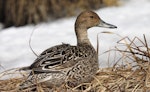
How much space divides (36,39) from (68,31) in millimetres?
445

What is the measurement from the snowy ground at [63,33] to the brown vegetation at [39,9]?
16cm

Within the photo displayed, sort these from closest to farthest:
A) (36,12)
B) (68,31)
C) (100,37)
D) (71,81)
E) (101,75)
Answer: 1. (71,81)
2. (101,75)
3. (100,37)
4. (68,31)
5. (36,12)

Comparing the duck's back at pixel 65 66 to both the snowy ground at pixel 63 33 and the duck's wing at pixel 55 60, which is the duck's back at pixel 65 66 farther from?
the snowy ground at pixel 63 33

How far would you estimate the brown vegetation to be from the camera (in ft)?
27.1

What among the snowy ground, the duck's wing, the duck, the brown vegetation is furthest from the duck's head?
the brown vegetation

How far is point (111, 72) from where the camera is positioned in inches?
189

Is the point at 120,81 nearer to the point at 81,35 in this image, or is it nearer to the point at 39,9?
the point at 81,35

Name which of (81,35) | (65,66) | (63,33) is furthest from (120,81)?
(63,33)

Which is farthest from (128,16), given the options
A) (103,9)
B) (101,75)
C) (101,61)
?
(101,75)

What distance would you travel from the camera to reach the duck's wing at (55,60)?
4477 mm

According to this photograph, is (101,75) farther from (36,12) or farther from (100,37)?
(36,12)

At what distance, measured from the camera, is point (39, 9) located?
828 centimetres

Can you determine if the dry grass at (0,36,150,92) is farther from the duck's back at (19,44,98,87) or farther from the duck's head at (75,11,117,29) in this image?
the duck's head at (75,11,117,29)

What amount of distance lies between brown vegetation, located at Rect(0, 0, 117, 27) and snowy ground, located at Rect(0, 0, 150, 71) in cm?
16
